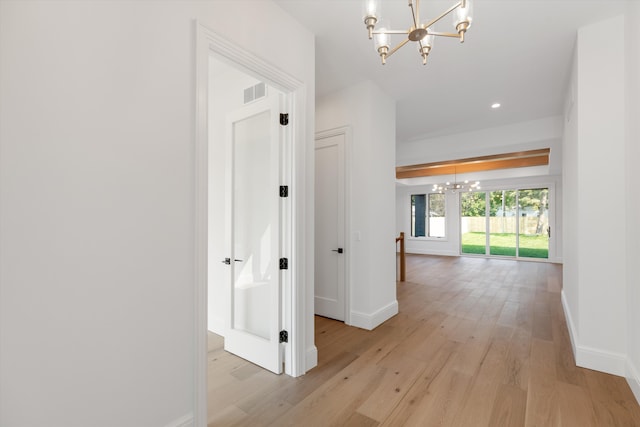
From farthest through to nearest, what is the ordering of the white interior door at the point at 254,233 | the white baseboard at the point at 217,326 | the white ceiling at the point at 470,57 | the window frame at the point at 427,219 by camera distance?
the window frame at the point at 427,219 → the white baseboard at the point at 217,326 → the white interior door at the point at 254,233 → the white ceiling at the point at 470,57

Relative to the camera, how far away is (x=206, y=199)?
68.7 inches

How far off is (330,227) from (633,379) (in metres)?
3.00

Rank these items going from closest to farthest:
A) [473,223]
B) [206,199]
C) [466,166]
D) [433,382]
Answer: [206,199]
[433,382]
[466,166]
[473,223]

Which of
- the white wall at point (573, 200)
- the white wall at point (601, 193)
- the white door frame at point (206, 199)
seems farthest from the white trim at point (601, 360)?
the white door frame at point (206, 199)

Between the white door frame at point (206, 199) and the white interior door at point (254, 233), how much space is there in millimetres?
142

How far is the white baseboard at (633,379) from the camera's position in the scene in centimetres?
205

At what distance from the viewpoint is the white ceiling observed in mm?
2334

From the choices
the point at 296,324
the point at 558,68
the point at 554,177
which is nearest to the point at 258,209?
the point at 296,324

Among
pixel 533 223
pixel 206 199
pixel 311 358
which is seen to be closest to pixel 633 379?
pixel 311 358

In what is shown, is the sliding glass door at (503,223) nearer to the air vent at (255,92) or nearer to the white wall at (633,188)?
the white wall at (633,188)

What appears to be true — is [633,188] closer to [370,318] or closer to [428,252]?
[370,318]

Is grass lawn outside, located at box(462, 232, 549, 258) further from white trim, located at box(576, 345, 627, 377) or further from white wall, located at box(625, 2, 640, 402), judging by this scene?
white wall, located at box(625, 2, 640, 402)

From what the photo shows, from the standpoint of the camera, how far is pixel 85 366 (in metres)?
1.29

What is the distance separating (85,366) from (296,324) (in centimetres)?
140
